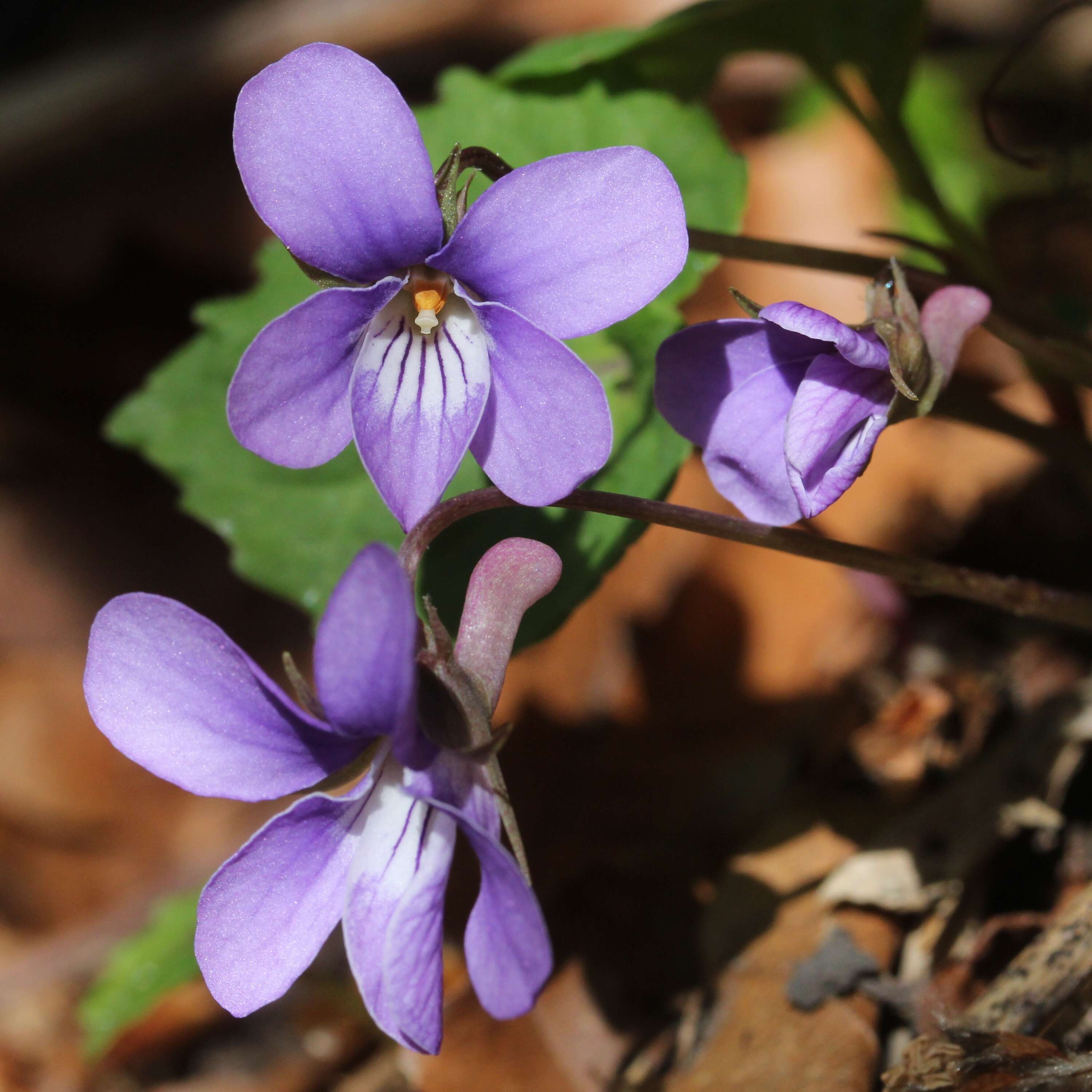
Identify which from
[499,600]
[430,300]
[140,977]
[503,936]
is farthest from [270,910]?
[140,977]

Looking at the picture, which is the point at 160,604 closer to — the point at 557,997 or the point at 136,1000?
the point at 557,997

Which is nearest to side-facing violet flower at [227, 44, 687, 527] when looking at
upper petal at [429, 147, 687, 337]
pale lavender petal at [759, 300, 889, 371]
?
upper petal at [429, 147, 687, 337]

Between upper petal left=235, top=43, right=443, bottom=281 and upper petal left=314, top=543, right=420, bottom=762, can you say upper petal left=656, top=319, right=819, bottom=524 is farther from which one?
upper petal left=314, top=543, right=420, bottom=762

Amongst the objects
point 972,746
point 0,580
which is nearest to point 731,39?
point 972,746

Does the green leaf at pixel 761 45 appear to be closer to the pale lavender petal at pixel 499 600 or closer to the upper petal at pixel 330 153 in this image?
the upper petal at pixel 330 153

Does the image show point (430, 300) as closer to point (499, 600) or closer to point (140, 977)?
point (499, 600)

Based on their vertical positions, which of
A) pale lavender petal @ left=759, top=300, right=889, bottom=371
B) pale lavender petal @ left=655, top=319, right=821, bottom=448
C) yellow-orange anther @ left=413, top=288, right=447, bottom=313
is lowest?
pale lavender petal @ left=655, top=319, right=821, bottom=448
